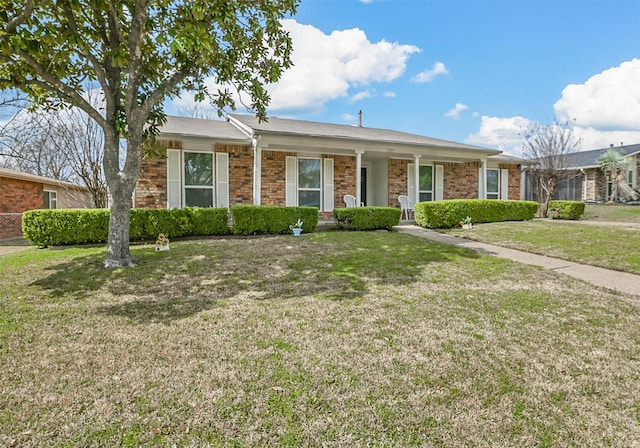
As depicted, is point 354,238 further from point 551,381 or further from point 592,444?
point 592,444

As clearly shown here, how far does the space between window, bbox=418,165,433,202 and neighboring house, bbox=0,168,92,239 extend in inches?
590

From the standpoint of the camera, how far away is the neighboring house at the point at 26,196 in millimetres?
12070

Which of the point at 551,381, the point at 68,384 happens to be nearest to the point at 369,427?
the point at 551,381

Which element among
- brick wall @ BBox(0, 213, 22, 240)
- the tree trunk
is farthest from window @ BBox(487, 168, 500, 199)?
brick wall @ BBox(0, 213, 22, 240)

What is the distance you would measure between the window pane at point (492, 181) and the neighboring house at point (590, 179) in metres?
7.67

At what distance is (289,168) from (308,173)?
818 millimetres

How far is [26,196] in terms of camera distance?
1490cm

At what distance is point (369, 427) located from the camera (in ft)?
7.02

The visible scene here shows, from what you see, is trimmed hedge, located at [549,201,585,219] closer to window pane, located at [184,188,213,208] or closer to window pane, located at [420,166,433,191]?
window pane, located at [420,166,433,191]

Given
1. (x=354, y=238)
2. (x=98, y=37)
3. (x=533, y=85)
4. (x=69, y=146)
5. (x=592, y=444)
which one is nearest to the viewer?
(x=592, y=444)

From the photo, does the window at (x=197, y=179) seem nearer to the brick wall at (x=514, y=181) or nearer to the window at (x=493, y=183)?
the window at (x=493, y=183)

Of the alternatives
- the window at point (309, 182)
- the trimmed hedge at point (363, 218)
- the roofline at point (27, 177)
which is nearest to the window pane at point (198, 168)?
the window at point (309, 182)

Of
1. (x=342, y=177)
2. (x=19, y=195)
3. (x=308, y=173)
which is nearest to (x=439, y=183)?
(x=342, y=177)

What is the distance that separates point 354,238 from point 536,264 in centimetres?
425
